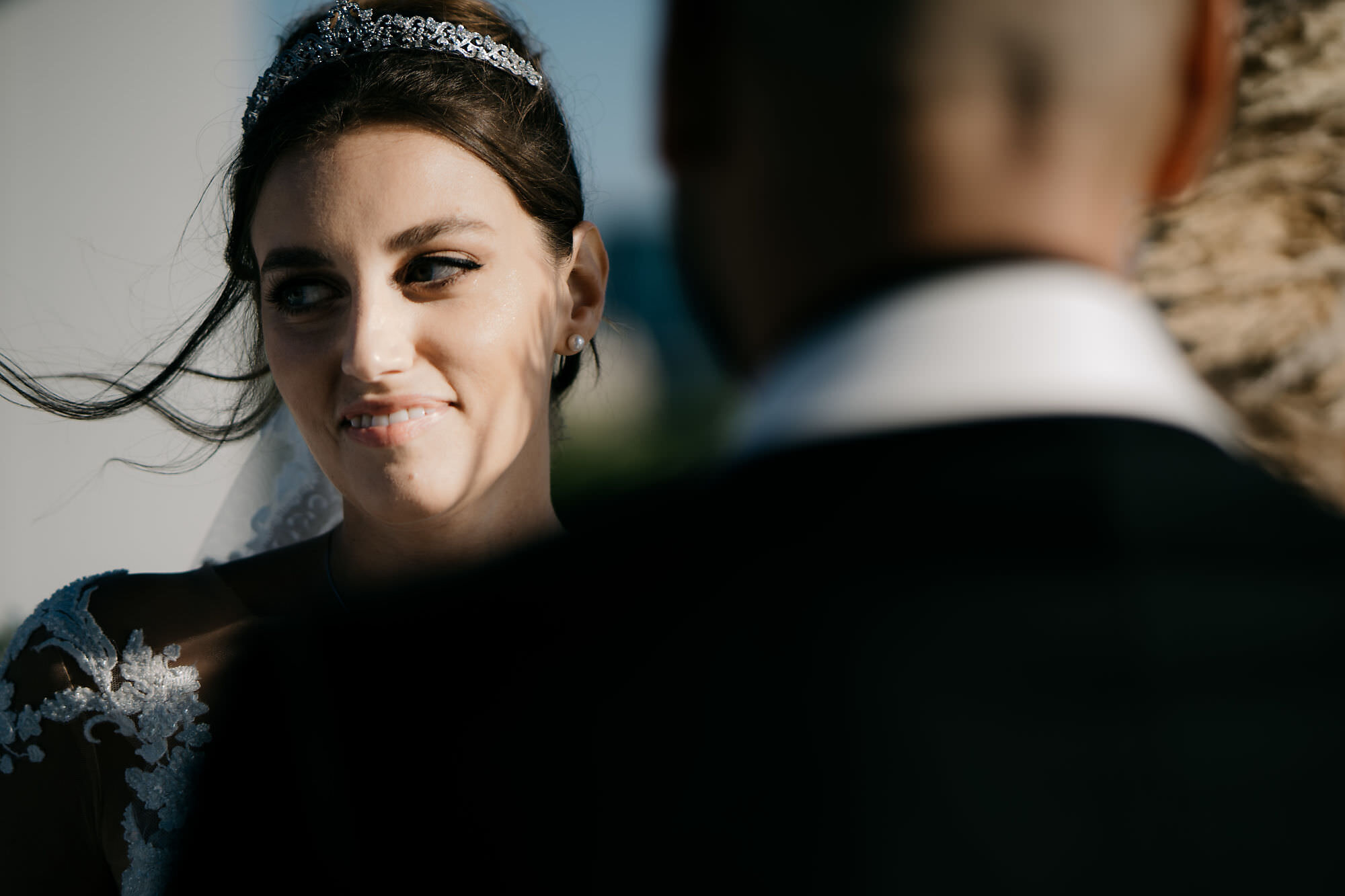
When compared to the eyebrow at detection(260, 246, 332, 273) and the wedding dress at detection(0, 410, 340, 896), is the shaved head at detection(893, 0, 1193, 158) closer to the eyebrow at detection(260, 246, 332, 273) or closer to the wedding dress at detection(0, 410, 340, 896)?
the eyebrow at detection(260, 246, 332, 273)

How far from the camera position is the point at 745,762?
46 cm

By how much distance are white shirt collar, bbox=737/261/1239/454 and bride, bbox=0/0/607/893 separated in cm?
118

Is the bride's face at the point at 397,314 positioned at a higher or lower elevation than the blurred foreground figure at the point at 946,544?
higher

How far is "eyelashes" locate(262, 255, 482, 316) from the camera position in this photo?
1588 millimetres

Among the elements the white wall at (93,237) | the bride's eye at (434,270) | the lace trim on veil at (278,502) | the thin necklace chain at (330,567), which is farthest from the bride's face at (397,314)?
the white wall at (93,237)

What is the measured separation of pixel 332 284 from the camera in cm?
160

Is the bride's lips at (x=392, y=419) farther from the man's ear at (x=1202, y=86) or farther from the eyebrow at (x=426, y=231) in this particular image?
the man's ear at (x=1202, y=86)

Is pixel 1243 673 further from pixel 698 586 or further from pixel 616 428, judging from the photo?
pixel 616 428

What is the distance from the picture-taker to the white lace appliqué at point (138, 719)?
63.7 inches

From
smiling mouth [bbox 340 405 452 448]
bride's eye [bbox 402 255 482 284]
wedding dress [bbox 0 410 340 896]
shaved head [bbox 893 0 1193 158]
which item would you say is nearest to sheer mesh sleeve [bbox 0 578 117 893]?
wedding dress [bbox 0 410 340 896]

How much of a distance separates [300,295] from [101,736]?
833 mm

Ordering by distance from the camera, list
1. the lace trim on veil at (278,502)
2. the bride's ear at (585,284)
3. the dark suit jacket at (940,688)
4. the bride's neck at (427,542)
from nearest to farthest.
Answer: the dark suit jacket at (940,688) < the bride's neck at (427,542) < the bride's ear at (585,284) < the lace trim on veil at (278,502)

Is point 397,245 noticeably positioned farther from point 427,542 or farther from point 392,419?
point 427,542

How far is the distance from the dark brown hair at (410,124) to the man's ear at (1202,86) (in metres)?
1.37
